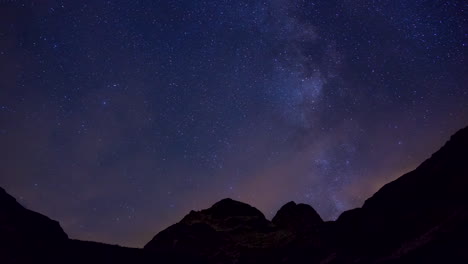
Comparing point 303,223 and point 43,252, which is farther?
point 303,223

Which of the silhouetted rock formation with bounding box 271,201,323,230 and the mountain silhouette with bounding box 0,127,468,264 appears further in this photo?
the silhouetted rock formation with bounding box 271,201,323,230

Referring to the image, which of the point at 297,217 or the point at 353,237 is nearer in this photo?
the point at 353,237

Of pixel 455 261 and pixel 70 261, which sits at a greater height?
pixel 70 261

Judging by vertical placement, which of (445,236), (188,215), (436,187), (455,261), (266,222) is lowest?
(455,261)

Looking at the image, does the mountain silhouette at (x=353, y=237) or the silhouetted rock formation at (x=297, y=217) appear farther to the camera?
the silhouetted rock formation at (x=297, y=217)

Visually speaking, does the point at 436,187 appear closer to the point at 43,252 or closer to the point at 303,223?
the point at 303,223

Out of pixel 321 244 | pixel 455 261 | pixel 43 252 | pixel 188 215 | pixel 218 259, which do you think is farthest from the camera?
pixel 188 215

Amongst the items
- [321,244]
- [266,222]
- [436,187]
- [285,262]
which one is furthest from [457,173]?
Answer: [266,222]

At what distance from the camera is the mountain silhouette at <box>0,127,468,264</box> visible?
1232 cm

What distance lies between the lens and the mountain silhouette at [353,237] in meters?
12.3

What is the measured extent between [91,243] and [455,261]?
56.5 ft

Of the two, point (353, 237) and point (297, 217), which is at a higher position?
point (297, 217)

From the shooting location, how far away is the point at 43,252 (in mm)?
14883

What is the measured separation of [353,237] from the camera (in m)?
16.9
